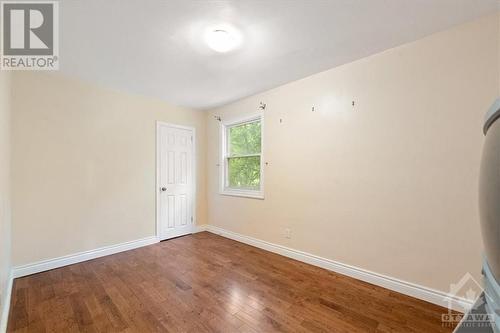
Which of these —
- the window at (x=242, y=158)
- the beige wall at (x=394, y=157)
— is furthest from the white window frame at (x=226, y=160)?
the beige wall at (x=394, y=157)

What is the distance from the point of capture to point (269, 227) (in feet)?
11.0

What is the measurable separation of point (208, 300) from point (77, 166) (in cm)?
254

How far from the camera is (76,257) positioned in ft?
9.64


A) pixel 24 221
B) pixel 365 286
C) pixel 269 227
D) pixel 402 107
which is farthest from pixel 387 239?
pixel 24 221

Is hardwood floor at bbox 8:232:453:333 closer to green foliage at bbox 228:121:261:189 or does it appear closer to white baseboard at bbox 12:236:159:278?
white baseboard at bbox 12:236:159:278

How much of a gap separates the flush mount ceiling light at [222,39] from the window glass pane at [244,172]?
1.86 metres

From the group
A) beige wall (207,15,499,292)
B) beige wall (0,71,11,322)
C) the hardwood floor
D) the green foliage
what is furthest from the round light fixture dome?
the hardwood floor

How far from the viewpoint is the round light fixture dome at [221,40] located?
1976 millimetres

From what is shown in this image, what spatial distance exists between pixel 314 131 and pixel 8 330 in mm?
3459

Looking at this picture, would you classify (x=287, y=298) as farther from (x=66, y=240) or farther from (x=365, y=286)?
(x=66, y=240)

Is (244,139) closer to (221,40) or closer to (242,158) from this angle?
(242,158)

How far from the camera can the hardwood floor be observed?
173 cm

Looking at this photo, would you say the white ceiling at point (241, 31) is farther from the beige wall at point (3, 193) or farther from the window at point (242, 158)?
the window at point (242, 158)

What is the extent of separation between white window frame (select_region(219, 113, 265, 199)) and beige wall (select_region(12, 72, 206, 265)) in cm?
119
